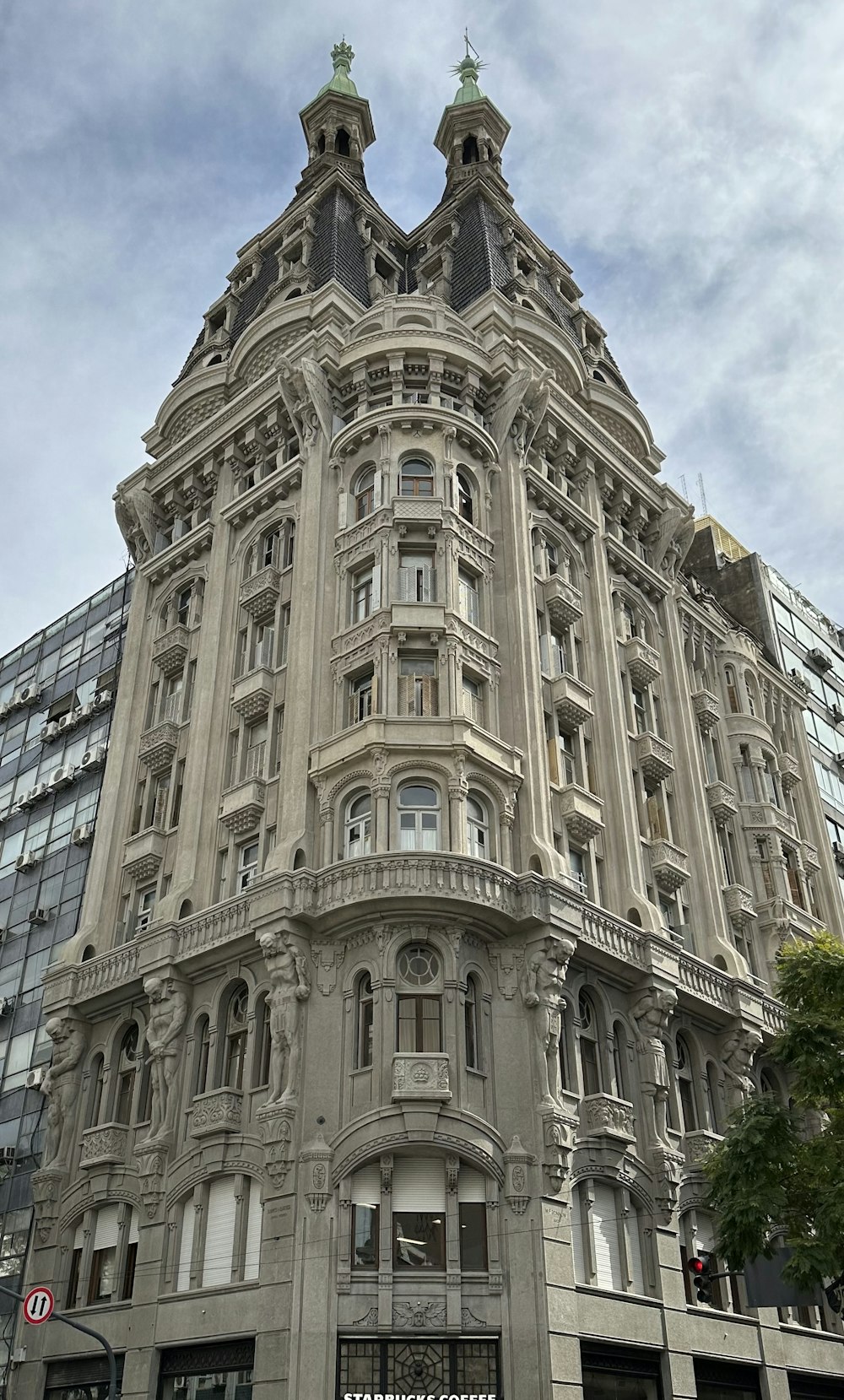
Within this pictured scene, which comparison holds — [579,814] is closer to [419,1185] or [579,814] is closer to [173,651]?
[419,1185]

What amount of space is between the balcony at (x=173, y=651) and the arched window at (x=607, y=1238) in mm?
23424

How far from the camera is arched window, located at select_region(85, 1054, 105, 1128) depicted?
36.1 m

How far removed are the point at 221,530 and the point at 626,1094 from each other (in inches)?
983

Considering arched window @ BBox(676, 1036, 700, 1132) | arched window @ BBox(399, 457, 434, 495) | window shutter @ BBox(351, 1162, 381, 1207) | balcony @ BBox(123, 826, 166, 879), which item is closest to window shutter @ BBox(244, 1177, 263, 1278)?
window shutter @ BBox(351, 1162, 381, 1207)

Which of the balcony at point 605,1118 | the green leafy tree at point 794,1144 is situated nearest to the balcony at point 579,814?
the balcony at point 605,1118

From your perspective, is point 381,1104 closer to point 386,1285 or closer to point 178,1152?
point 386,1285

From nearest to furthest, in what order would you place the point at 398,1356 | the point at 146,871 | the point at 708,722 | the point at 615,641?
the point at 398,1356 → the point at 146,871 → the point at 615,641 → the point at 708,722

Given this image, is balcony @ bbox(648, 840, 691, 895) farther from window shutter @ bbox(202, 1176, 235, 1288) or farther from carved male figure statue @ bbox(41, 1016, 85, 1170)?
carved male figure statue @ bbox(41, 1016, 85, 1170)

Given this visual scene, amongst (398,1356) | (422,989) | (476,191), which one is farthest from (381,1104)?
(476,191)

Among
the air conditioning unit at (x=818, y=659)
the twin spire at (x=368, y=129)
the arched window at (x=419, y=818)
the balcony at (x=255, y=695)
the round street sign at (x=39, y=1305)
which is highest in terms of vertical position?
the twin spire at (x=368, y=129)

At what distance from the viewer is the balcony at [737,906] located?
44.7 meters

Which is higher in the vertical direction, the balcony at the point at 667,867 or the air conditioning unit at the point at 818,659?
the air conditioning unit at the point at 818,659

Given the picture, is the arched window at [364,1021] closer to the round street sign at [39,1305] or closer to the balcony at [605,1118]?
the balcony at [605,1118]

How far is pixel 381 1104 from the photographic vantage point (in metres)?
29.0
